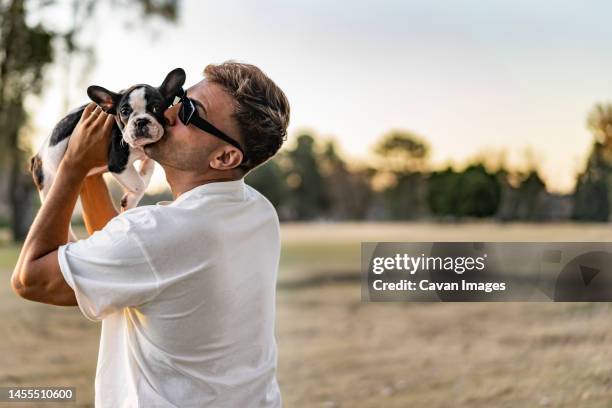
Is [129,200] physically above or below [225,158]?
below

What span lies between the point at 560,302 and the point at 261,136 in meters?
4.98

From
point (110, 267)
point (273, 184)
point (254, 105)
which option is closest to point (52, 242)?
point (110, 267)

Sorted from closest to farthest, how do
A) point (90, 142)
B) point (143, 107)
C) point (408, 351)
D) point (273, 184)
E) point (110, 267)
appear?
1. point (110, 267)
2. point (90, 142)
3. point (143, 107)
4. point (408, 351)
5. point (273, 184)

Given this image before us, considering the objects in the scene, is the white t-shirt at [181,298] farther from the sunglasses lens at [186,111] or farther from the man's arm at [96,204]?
the man's arm at [96,204]

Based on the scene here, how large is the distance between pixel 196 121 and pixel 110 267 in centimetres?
23

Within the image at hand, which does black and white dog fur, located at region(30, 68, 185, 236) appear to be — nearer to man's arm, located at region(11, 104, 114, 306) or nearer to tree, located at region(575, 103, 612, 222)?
man's arm, located at region(11, 104, 114, 306)

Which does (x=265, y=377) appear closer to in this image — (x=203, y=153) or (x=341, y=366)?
(x=203, y=153)

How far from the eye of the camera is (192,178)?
0.99 metres

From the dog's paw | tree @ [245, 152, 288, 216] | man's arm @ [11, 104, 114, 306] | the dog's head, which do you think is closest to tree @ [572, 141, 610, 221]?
tree @ [245, 152, 288, 216]

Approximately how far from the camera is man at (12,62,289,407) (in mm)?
886

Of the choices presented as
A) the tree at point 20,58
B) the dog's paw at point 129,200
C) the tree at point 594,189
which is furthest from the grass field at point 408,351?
the tree at point 20,58

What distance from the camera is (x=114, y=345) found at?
3.15 ft

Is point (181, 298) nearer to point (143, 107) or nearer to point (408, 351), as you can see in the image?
point (143, 107)

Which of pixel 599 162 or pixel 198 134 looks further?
pixel 599 162
